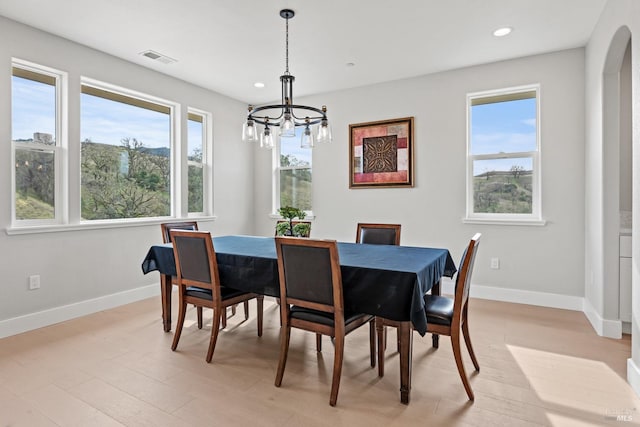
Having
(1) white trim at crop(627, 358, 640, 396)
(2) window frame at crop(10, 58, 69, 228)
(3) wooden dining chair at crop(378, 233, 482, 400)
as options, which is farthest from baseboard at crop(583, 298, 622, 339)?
(2) window frame at crop(10, 58, 69, 228)

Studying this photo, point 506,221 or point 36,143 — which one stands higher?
point 36,143

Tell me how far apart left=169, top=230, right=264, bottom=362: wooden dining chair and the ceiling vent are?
2.14 meters

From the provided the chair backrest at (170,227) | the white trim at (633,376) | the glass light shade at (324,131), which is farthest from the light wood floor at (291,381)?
the glass light shade at (324,131)

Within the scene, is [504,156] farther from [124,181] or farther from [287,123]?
[124,181]

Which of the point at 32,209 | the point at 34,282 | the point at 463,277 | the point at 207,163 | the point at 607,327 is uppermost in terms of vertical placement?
the point at 207,163

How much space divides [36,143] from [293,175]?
3120 mm

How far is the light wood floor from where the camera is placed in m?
1.93


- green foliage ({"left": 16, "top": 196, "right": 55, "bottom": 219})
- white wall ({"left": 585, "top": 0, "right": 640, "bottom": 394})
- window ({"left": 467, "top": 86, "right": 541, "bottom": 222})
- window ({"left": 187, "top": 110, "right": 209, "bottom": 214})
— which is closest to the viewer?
white wall ({"left": 585, "top": 0, "right": 640, "bottom": 394})

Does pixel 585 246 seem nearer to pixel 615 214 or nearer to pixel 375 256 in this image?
pixel 615 214

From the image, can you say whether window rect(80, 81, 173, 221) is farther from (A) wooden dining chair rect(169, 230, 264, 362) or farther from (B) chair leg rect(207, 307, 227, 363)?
(B) chair leg rect(207, 307, 227, 363)

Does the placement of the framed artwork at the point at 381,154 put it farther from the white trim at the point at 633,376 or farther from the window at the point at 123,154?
the white trim at the point at 633,376

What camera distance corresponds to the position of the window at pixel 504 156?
13.0 ft

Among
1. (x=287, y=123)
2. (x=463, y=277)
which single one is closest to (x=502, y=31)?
(x=287, y=123)

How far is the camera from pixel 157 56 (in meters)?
3.82
